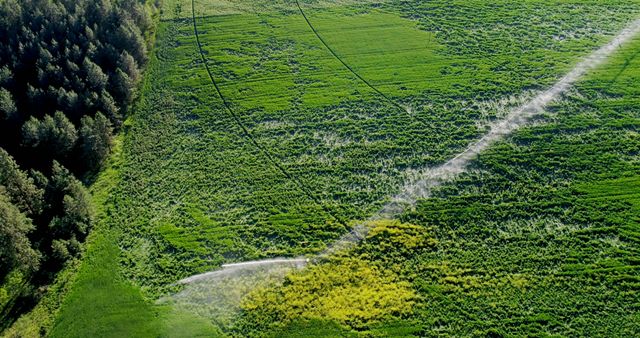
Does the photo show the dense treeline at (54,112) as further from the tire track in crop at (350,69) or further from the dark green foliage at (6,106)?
the tire track in crop at (350,69)

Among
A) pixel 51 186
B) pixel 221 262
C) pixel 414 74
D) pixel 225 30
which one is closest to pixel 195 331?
pixel 221 262

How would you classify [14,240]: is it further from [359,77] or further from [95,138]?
[359,77]

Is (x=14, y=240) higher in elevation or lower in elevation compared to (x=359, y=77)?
lower

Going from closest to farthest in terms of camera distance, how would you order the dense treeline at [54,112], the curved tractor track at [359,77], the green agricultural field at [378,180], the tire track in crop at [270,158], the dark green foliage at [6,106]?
the green agricultural field at [378,180] → the dense treeline at [54,112] → the tire track in crop at [270,158] → the dark green foliage at [6,106] → the curved tractor track at [359,77]

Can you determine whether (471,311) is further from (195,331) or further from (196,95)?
(196,95)

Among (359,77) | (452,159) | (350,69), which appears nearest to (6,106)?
(350,69)

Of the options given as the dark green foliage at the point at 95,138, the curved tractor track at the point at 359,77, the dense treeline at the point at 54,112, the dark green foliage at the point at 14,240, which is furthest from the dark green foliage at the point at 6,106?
the curved tractor track at the point at 359,77

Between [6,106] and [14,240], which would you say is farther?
[6,106]
